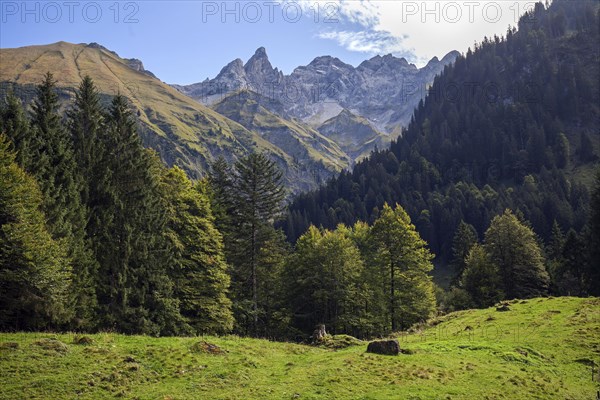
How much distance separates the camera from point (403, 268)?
54406mm

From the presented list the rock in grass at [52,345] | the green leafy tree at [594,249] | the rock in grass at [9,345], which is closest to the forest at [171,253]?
the green leafy tree at [594,249]

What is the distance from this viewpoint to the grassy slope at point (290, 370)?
1847 centimetres

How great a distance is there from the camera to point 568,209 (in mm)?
140500

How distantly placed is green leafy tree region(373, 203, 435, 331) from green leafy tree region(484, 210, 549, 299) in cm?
1890

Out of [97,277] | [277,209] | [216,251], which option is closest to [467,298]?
[277,209]

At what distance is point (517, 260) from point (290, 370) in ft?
177

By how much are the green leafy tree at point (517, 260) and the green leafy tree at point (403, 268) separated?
1890cm

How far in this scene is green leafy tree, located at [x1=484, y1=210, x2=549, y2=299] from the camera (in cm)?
6397

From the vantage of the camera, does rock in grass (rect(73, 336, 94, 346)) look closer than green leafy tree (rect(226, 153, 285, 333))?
Yes

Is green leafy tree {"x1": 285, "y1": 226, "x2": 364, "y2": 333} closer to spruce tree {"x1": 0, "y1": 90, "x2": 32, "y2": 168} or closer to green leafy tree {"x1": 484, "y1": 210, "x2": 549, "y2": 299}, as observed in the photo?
green leafy tree {"x1": 484, "y1": 210, "x2": 549, "y2": 299}

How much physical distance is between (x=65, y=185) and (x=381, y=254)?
37.4m

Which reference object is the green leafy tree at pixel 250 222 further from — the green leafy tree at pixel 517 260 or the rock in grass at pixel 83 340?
the green leafy tree at pixel 517 260

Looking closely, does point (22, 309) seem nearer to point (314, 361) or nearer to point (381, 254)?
point (314, 361)

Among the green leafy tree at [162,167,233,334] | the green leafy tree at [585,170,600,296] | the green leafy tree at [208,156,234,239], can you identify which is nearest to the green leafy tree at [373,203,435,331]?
the green leafy tree at [208,156,234,239]
